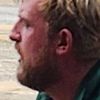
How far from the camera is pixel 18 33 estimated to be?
2357mm

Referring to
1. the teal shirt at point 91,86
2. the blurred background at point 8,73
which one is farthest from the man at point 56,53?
the blurred background at point 8,73

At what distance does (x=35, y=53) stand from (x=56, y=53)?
0.08 metres

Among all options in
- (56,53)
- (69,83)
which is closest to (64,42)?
(56,53)

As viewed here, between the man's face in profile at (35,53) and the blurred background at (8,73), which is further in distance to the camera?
the blurred background at (8,73)

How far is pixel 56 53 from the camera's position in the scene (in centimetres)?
236

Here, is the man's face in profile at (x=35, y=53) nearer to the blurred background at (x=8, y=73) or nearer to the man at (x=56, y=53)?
the man at (x=56, y=53)

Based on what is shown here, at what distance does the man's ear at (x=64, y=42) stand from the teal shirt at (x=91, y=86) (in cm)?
14

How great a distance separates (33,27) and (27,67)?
161 millimetres

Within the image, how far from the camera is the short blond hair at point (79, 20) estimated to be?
228 centimetres

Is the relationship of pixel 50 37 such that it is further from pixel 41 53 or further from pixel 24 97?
pixel 24 97

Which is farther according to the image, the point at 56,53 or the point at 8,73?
the point at 8,73

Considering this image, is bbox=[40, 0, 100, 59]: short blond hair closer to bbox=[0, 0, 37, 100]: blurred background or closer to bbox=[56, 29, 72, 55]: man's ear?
bbox=[56, 29, 72, 55]: man's ear

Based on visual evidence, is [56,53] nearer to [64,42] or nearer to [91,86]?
[64,42]

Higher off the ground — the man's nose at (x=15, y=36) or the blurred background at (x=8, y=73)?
the man's nose at (x=15, y=36)
